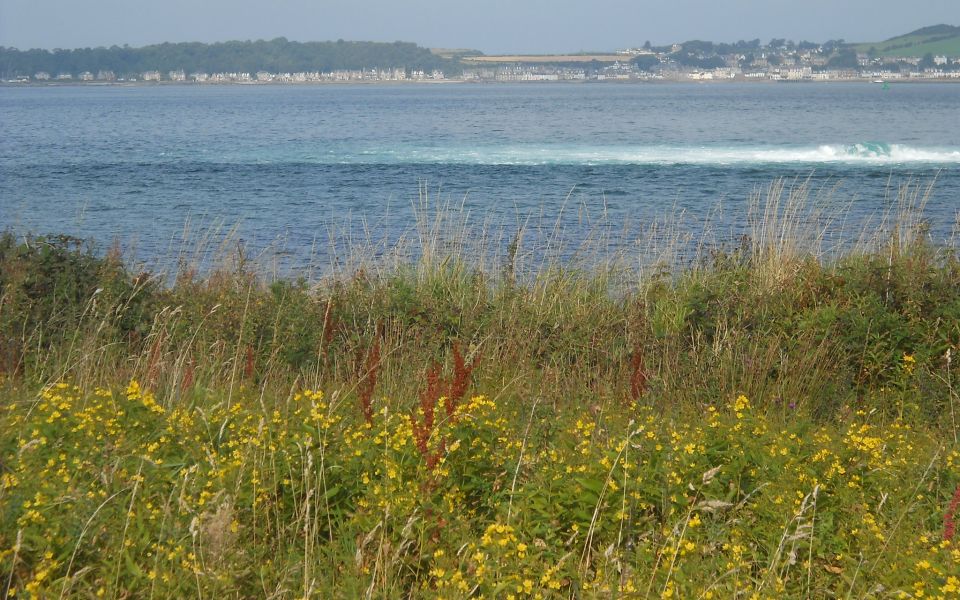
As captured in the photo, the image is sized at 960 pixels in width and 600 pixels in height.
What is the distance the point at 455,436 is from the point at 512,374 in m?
2.83

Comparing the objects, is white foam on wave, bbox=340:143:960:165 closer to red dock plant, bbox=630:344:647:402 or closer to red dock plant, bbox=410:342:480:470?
red dock plant, bbox=630:344:647:402

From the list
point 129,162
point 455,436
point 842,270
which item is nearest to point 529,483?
point 455,436

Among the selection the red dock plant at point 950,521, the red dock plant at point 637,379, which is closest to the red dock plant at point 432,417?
the red dock plant at point 637,379

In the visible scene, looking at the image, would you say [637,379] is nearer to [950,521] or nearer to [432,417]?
[432,417]

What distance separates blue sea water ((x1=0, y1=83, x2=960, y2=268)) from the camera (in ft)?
74.8

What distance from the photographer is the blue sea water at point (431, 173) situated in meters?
22.8

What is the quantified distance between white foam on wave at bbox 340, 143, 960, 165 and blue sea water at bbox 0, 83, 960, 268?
0.15m

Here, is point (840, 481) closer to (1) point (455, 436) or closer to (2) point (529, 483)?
(2) point (529, 483)

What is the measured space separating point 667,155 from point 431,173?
1198 centimetres

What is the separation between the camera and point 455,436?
4656mm

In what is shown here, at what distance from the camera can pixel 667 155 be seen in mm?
42938

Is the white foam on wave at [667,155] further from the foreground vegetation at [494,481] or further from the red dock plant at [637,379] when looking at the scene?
the foreground vegetation at [494,481]

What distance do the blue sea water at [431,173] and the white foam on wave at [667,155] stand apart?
0.49ft

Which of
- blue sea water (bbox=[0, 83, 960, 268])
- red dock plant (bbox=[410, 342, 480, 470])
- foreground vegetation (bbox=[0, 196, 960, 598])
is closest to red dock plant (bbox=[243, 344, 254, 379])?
foreground vegetation (bbox=[0, 196, 960, 598])
